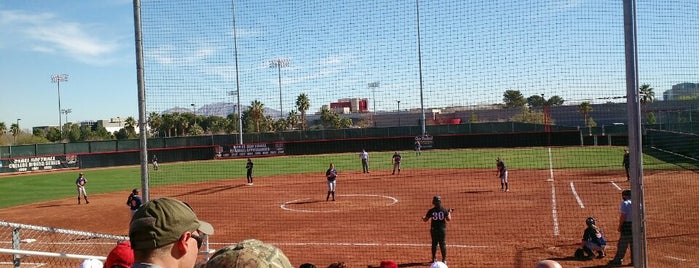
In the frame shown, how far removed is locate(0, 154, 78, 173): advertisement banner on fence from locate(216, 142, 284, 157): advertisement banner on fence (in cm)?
1373

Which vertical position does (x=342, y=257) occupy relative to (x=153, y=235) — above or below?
below

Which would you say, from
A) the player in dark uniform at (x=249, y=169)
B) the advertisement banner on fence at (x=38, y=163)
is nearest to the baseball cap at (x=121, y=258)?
the player in dark uniform at (x=249, y=169)

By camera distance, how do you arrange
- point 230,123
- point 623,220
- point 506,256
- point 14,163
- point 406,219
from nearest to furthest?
point 623,220 < point 506,256 < point 406,219 < point 14,163 < point 230,123

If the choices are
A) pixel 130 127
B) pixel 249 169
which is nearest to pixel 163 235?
pixel 249 169

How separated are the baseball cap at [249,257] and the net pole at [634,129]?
6090mm

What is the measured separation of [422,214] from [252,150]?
33942 mm

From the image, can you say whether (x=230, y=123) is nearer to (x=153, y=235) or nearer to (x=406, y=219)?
(x=406, y=219)

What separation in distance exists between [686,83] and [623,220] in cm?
339

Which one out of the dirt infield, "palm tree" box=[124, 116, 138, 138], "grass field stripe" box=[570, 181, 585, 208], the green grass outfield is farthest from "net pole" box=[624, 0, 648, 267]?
"palm tree" box=[124, 116, 138, 138]

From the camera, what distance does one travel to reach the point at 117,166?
50250 millimetres

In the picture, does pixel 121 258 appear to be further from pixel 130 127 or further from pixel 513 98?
pixel 130 127

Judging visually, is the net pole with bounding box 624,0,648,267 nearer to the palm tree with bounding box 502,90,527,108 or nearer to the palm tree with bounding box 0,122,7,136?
the palm tree with bounding box 502,90,527,108

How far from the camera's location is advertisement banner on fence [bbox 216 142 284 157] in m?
49.9

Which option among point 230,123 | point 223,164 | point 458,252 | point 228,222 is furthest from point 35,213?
point 230,123
